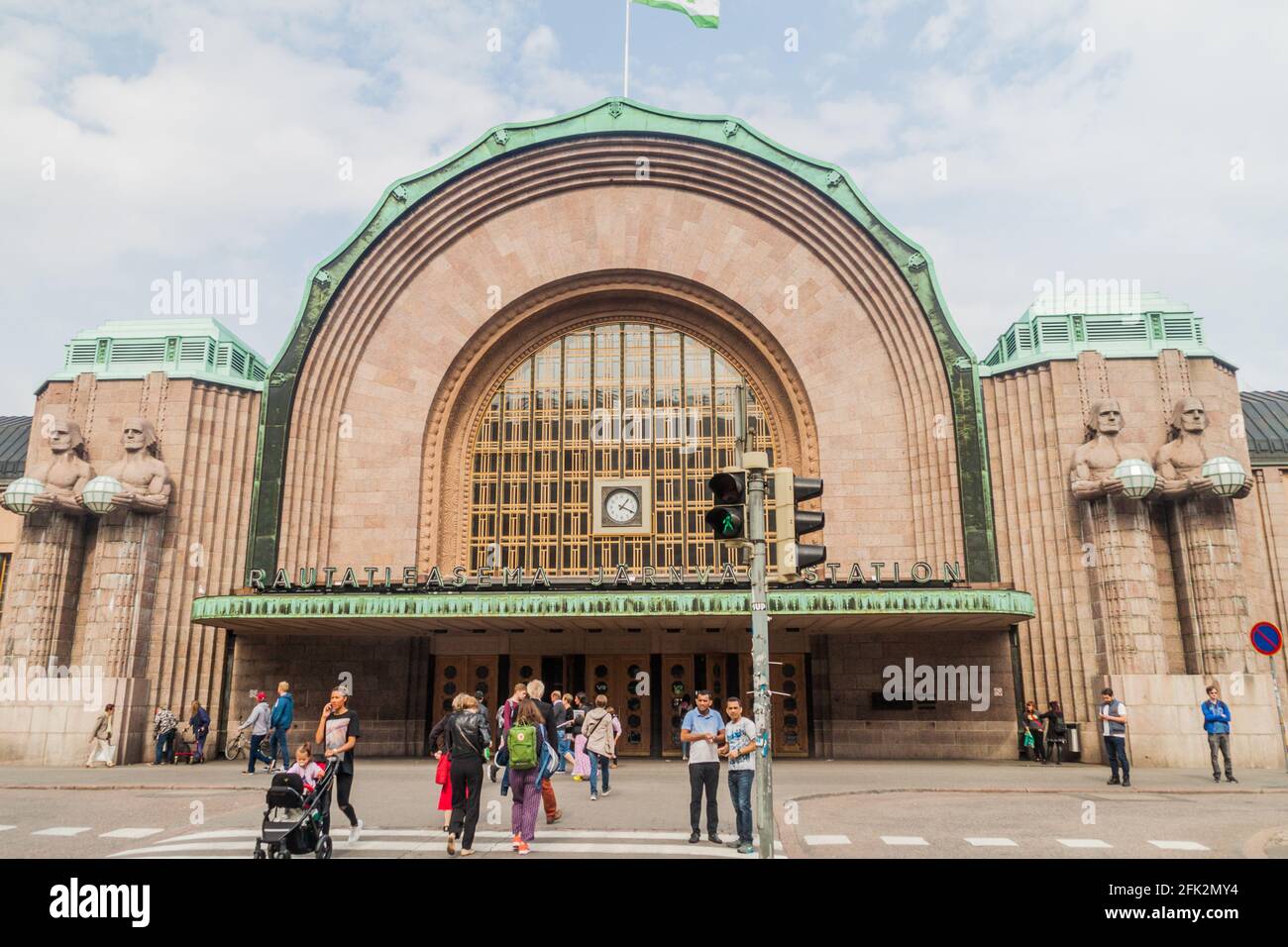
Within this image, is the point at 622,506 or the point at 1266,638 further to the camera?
the point at 622,506

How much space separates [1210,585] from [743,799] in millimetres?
18471

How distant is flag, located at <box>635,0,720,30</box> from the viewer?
2808cm

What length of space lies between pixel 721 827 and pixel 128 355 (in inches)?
921

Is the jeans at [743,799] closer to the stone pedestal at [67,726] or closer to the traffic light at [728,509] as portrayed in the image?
the traffic light at [728,509]

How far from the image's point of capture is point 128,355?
28406mm

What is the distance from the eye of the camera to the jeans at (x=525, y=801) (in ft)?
37.4

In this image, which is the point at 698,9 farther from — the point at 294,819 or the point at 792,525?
the point at 294,819

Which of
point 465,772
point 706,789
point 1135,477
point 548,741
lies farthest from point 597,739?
point 1135,477

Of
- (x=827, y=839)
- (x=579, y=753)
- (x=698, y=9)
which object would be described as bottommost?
(x=827, y=839)

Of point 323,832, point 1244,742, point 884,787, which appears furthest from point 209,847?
point 1244,742

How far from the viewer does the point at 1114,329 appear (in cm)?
2711

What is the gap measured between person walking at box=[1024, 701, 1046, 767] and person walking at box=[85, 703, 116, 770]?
22.8 metres

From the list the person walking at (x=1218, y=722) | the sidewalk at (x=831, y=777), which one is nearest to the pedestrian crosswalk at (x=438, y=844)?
the sidewalk at (x=831, y=777)
